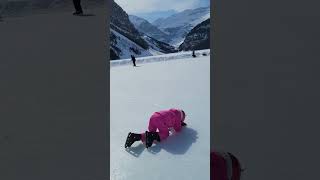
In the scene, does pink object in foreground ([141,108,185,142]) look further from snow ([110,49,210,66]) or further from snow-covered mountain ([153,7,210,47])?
snow-covered mountain ([153,7,210,47])

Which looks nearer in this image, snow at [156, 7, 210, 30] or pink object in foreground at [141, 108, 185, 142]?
snow at [156, 7, 210, 30]

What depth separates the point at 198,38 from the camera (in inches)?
86.6

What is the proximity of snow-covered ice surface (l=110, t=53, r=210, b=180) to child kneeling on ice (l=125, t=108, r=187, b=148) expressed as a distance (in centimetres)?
3

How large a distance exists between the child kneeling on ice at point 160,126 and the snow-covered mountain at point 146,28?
0.52 metres

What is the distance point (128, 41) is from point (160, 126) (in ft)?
2.01

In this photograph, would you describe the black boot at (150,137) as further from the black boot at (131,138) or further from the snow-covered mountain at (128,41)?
the snow-covered mountain at (128,41)

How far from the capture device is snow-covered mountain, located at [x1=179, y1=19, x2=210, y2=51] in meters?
2.05
